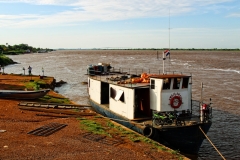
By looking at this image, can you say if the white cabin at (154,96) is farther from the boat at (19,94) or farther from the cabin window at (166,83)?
the boat at (19,94)

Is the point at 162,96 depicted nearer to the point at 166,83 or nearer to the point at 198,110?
the point at 166,83

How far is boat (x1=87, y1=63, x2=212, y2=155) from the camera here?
1612 cm

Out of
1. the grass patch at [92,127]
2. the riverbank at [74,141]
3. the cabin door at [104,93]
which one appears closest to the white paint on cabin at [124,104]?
the riverbank at [74,141]

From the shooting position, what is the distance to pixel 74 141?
15.0 m

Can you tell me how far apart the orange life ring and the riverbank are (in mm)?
2890

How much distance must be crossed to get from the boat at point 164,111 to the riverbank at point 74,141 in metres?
0.97

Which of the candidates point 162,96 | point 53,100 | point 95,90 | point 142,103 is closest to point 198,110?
point 142,103

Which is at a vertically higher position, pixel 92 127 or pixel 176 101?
pixel 176 101

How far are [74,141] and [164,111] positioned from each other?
18.8ft

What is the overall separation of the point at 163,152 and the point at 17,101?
15769 mm

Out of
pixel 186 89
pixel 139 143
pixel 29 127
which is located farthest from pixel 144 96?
pixel 29 127

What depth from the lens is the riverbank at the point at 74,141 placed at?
1307 cm

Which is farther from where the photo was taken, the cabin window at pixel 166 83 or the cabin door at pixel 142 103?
the cabin door at pixel 142 103

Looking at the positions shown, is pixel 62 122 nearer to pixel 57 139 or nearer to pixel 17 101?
pixel 57 139
